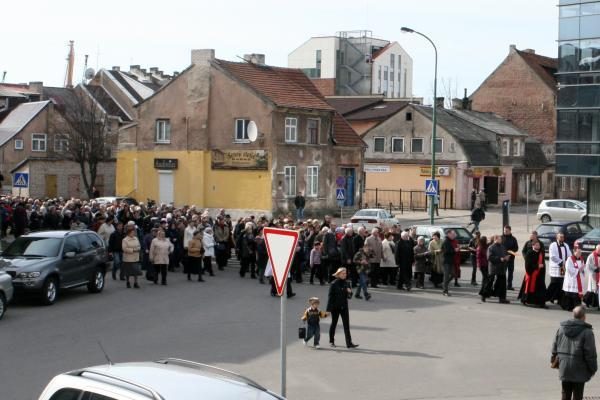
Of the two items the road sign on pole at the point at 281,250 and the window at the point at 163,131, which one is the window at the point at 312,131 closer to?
the window at the point at 163,131

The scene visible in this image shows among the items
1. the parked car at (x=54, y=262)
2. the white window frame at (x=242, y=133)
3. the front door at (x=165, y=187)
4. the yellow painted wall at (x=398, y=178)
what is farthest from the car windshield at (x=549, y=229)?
the yellow painted wall at (x=398, y=178)

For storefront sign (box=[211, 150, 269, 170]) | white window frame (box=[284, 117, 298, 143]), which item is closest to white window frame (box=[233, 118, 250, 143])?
storefront sign (box=[211, 150, 269, 170])

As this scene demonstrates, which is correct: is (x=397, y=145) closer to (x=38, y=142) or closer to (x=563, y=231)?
(x=38, y=142)

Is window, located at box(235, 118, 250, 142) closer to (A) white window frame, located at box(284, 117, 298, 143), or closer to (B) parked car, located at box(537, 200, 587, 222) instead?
(A) white window frame, located at box(284, 117, 298, 143)

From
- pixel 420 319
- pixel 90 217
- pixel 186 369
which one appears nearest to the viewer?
pixel 186 369

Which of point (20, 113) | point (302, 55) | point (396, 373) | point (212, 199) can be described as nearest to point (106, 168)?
point (20, 113)

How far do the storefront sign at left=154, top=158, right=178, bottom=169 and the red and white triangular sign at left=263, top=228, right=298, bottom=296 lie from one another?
37968 millimetres

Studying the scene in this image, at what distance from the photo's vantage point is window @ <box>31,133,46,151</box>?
64625 mm

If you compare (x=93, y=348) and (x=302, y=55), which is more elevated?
(x=302, y=55)

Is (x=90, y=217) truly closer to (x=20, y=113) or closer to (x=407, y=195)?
(x=407, y=195)

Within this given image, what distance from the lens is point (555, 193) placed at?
6806 cm

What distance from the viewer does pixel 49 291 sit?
66.7 ft

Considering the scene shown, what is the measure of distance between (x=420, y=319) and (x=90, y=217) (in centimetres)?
1337

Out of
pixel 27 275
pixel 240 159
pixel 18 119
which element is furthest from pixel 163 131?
pixel 27 275
